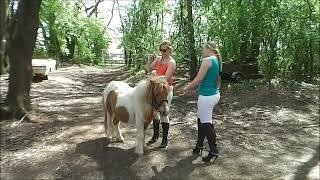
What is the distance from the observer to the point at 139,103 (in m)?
6.24

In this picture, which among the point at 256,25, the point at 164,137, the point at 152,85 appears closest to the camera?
the point at 152,85

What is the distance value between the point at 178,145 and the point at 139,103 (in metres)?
1.22

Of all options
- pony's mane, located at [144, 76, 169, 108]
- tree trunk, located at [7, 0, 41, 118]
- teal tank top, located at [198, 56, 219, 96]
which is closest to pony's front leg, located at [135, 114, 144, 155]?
pony's mane, located at [144, 76, 169, 108]

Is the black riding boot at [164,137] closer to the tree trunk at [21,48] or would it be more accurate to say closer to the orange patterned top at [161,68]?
the orange patterned top at [161,68]

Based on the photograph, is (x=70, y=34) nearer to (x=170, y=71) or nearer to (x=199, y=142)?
(x=170, y=71)

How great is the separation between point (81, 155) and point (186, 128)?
2.41 m

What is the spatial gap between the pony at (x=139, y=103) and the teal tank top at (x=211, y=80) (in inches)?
19.5

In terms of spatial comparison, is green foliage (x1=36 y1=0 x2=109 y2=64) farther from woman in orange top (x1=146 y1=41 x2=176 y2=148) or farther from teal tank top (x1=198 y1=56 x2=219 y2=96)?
teal tank top (x1=198 y1=56 x2=219 y2=96)

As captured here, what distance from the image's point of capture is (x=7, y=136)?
733cm

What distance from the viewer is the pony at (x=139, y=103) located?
595cm

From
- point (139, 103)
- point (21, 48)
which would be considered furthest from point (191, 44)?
point (139, 103)

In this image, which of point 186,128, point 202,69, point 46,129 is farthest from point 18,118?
point 202,69

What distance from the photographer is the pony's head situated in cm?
591

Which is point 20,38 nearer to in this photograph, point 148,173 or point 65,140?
point 65,140
